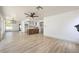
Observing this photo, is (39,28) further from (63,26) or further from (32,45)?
(63,26)

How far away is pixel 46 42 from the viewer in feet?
9.52

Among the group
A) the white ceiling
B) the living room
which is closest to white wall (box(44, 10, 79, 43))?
the living room

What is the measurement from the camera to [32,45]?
9.21 ft

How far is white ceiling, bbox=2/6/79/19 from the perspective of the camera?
8.75 feet

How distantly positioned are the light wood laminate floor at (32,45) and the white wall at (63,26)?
0.18 metres

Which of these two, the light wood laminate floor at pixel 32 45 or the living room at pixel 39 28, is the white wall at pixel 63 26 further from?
the light wood laminate floor at pixel 32 45

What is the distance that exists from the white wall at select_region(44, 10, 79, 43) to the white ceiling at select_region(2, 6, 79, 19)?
13cm

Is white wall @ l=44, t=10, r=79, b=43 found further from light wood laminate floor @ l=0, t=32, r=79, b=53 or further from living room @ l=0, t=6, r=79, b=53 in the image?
light wood laminate floor @ l=0, t=32, r=79, b=53

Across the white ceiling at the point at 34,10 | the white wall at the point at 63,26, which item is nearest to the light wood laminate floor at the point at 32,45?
the white wall at the point at 63,26

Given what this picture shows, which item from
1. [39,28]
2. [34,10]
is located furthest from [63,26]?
[34,10]

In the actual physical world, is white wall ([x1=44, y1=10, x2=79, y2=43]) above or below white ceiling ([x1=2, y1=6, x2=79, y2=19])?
below

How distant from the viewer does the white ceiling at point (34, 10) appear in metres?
2.67

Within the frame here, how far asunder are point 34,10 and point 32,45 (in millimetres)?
985
